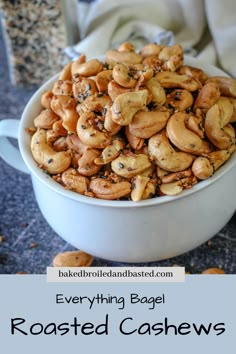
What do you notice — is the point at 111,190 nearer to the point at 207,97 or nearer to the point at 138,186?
the point at 138,186

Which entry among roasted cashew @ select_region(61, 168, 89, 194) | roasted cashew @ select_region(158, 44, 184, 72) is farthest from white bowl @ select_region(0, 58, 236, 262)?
roasted cashew @ select_region(158, 44, 184, 72)

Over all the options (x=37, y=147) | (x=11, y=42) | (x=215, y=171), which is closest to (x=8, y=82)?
(x=11, y=42)

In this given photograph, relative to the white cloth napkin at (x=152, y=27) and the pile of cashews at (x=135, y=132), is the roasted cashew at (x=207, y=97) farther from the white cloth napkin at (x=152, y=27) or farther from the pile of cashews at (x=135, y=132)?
the white cloth napkin at (x=152, y=27)

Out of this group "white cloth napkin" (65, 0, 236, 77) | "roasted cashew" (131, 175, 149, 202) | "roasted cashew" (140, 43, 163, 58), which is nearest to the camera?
"roasted cashew" (131, 175, 149, 202)

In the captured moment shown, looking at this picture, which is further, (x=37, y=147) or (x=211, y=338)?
(x=37, y=147)

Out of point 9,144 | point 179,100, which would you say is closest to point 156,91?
point 179,100

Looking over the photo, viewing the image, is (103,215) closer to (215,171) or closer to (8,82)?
(215,171)

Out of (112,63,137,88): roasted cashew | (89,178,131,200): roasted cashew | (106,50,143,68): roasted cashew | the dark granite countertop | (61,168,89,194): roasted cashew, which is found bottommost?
the dark granite countertop

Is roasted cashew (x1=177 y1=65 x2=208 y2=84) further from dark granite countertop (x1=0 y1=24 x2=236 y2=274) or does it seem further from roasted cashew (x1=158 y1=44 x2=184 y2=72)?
dark granite countertop (x1=0 y1=24 x2=236 y2=274)
